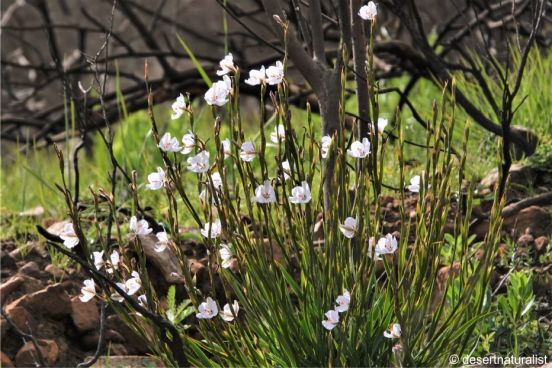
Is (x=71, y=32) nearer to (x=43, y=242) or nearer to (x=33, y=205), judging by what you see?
(x=33, y=205)

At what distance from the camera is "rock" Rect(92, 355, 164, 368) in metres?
3.09

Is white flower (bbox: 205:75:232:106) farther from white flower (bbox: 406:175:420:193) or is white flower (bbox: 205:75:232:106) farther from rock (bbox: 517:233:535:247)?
rock (bbox: 517:233:535:247)

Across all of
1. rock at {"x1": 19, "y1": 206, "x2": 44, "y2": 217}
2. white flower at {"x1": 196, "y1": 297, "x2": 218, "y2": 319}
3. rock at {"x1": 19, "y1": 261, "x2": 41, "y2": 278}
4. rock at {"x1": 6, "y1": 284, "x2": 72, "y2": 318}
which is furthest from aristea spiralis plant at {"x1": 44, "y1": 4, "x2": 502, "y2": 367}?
rock at {"x1": 19, "y1": 206, "x2": 44, "y2": 217}

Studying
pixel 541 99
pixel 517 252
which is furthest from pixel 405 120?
pixel 517 252

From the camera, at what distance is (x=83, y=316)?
132 inches

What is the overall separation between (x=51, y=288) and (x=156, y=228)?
1.45 feet

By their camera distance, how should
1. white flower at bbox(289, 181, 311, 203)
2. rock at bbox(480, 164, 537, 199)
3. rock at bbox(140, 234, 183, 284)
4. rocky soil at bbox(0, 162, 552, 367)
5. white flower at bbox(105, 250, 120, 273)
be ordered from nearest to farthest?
1. white flower at bbox(289, 181, 311, 203)
2. white flower at bbox(105, 250, 120, 273)
3. rocky soil at bbox(0, 162, 552, 367)
4. rock at bbox(140, 234, 183, 284)
5. rock at bbox(480, 164, 537, 199)

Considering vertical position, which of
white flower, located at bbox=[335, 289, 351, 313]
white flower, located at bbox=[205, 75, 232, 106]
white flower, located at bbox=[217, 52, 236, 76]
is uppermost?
white flower, located at bbox=[217, 52, 236, 76]

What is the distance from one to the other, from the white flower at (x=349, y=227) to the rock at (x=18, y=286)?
159cm

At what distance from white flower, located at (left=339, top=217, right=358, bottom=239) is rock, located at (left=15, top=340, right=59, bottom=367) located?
1387mm

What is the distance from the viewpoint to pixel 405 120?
4.62 m

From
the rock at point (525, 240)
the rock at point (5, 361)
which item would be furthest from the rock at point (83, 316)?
the rock at point (525, 240)

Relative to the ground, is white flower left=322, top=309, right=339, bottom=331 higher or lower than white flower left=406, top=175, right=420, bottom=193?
lower

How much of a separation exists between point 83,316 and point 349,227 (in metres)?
1.44
